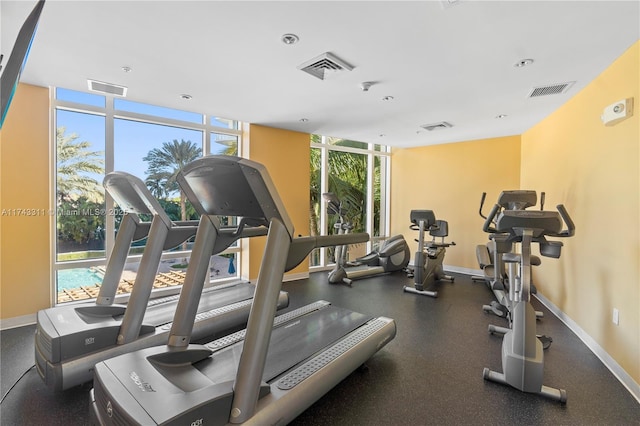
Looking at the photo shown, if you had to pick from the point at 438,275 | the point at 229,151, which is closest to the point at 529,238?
the point at 438,275

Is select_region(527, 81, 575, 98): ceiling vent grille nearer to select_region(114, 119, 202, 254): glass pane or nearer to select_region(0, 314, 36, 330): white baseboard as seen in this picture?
select_region(114, 119, 202, 254): glass pane

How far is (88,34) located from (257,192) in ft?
6.98

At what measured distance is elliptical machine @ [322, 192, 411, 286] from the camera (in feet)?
17.2

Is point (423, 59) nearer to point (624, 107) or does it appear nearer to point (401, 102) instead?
point (401, 102)

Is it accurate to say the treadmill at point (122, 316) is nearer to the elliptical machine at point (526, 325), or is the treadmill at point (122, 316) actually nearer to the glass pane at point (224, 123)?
the elliptical machine at point (526, 325)

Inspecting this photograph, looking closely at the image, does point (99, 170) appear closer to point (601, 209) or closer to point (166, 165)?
point (166, 165)

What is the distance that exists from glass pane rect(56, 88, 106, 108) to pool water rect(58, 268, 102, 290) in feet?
6.69

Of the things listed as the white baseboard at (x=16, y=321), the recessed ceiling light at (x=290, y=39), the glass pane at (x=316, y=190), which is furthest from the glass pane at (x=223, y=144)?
the white baseboard at (x=16, y=321)

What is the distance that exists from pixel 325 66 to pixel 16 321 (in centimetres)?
416

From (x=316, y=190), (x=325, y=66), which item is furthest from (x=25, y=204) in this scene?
(x=316, y=190)

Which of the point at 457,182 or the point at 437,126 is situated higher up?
the point at 437,126

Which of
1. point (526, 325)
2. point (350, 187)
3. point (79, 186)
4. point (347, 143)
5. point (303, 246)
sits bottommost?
point (526, 325)

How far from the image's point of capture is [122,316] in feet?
8.39

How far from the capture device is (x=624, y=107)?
241 cm
